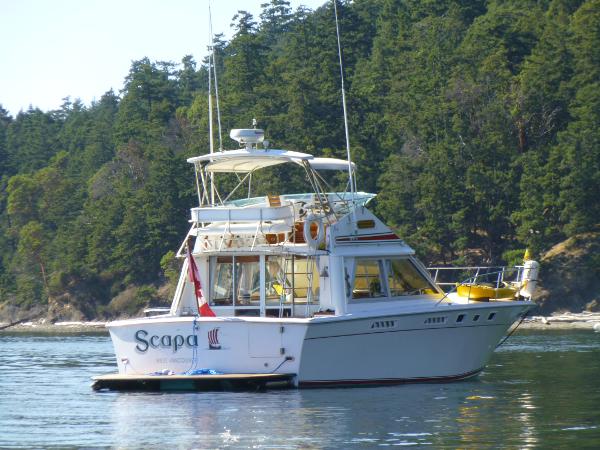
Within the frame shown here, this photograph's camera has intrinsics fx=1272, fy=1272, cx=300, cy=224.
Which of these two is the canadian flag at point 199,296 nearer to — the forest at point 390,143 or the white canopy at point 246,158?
the white canopy at point 246,158

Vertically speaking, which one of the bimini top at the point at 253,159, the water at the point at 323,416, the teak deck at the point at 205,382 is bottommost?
the water at the point at 323,416

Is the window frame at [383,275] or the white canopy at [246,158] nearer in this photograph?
the window frame at [383,275]

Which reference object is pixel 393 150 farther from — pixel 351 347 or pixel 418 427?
pixel 418 427

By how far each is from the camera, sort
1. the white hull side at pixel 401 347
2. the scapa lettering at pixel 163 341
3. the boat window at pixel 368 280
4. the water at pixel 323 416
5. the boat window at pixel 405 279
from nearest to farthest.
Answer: the water at pixel 323 416 < the white hull side at pixel 401 347 < the scapa lettering at pixel 163 341 < the boat window at pixel 368 280 < the boat window at pixel 405 279

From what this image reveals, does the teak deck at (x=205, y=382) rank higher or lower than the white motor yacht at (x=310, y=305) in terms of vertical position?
lower

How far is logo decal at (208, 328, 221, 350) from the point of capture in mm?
24219

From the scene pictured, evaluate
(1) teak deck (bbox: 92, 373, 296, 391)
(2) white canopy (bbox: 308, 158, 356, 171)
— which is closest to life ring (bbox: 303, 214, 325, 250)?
(2) white canopy (bbox: 308, 158, 356, 171)

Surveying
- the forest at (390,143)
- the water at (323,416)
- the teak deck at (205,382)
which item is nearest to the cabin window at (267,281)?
the teak deck at (205,382)

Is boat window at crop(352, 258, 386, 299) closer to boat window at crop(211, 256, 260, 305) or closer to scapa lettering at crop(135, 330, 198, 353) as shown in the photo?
boat window at crop(211, 256, 260, 305)

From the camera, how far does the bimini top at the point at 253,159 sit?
25.5 metres

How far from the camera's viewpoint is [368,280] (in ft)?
83.6

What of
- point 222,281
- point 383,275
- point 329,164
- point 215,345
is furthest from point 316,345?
point 329,164

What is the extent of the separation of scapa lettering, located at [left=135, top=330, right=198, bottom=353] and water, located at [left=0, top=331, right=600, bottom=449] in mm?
973

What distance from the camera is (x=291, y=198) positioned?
27.3 metres
